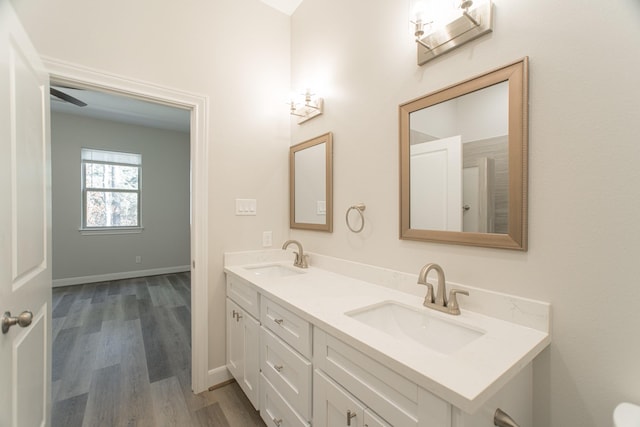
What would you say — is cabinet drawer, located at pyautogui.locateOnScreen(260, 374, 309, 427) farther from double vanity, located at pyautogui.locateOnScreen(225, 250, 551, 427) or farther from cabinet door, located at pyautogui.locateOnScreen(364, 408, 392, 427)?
cabinet door, located at pyautogui.locateOnScreen(364, 408, 392, 427)

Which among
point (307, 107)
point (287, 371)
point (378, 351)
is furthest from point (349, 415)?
point (307, 107)

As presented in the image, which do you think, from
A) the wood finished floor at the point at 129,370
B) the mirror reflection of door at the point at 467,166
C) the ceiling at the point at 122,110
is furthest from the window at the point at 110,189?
the mirror reflection of door at the point at 467,166

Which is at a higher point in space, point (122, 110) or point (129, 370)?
point (122, 110)

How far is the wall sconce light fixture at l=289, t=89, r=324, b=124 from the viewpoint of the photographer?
6.55 ft

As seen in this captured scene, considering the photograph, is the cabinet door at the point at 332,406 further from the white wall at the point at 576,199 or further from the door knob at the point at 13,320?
the door knob at the point at 13,320

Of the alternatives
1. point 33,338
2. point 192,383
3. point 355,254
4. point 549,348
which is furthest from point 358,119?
point 192,383

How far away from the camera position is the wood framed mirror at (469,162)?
3.37 feet

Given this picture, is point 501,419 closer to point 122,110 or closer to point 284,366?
point 284,366

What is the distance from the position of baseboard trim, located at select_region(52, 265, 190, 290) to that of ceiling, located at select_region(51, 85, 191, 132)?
2.58 metres

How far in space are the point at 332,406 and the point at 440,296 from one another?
2.02 ft

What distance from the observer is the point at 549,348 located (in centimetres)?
97

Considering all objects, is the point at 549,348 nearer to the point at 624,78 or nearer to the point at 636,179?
the point at 636,179

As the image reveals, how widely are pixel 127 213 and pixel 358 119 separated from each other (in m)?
4.79

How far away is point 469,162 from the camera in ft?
3.86
